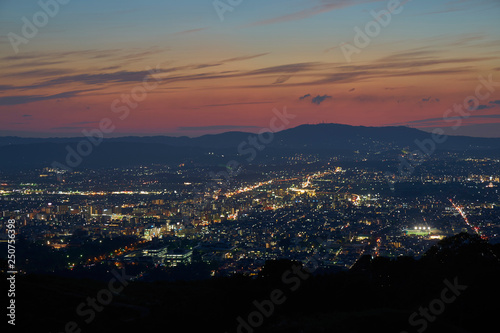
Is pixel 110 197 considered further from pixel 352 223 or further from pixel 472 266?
pixel 472 266

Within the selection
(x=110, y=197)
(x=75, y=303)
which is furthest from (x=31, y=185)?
(x=75, y=303)

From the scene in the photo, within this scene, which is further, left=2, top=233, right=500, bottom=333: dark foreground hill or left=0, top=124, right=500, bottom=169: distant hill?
left=0, top=124, right=500, bottom=169: distant hill

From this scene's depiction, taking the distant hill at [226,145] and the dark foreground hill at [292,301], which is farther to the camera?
the distant hill at [226,145]

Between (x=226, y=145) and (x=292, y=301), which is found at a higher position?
(x=226, y=145)

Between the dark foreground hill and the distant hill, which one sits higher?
the distant hill

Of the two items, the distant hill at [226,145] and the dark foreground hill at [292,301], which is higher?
the distant hill at [226,145]

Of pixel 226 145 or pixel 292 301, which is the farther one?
pixel 226 145
